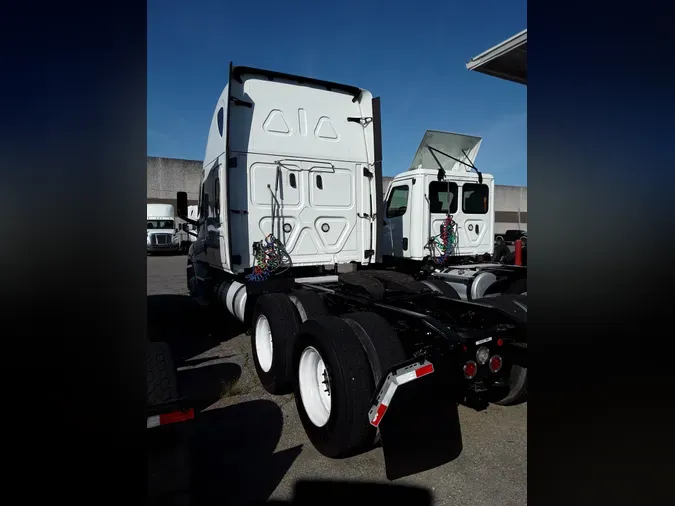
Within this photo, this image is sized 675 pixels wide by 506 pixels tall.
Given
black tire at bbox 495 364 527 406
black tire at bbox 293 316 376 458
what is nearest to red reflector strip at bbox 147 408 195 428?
black tire at bbox 293 316 376 458

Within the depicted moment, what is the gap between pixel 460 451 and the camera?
303 centimetres

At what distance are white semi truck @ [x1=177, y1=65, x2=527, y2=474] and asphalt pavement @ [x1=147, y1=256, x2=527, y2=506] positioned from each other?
208 millimetres

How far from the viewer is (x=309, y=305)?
14.0 feet

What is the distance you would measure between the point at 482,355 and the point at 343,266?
10.6 ft

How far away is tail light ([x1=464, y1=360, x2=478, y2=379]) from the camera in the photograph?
2.67 meters

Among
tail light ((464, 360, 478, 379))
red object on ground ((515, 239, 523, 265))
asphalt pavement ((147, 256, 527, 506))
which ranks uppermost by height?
red object on ground ((515, 239, 523, 265))

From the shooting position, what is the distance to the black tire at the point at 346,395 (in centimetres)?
277

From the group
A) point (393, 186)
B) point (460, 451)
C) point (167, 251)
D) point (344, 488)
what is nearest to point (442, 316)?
point (460, 451)

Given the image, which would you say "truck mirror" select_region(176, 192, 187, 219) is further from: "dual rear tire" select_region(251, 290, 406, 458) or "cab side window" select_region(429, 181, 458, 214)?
"cab side window" select_region(429, 181, 458, 214)

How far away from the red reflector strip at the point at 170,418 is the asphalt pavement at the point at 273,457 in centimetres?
6

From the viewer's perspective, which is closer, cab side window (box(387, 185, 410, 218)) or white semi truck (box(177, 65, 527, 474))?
white semi truck (box(177, 65, 527, 474))

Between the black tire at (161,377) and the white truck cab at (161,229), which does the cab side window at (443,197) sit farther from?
the white truck cab at (161,229)

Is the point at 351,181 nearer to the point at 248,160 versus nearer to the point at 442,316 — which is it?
the point at 248,160

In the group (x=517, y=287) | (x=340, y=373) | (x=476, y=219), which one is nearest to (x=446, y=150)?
(x=476, y=219)
